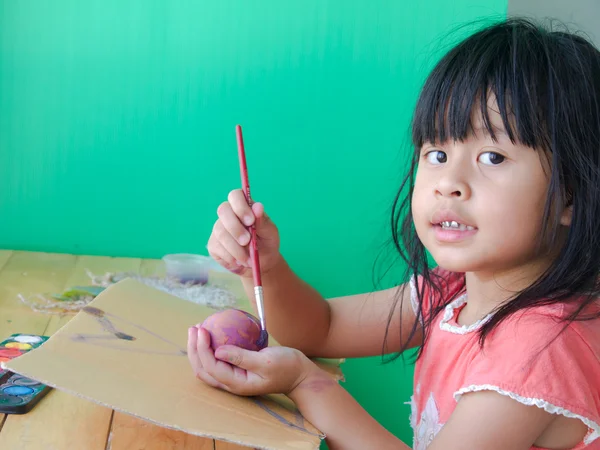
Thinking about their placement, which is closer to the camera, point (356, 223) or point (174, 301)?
point (174, 301)

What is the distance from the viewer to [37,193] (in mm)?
1587

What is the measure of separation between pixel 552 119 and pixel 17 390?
0.65m

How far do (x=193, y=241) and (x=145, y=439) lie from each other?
3.14ft

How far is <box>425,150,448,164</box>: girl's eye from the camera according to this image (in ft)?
2.72

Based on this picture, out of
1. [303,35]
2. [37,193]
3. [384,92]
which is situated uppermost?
[303,35]

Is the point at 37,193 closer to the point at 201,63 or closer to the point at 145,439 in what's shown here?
the point at 201,63

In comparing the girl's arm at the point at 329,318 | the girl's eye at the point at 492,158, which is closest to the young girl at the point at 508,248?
the girl's eye at the point at 492,158

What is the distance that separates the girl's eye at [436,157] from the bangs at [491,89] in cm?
1

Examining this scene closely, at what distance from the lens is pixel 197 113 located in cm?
159

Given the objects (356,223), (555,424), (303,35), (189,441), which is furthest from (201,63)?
(555,424)

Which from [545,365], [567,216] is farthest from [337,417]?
[567,216]

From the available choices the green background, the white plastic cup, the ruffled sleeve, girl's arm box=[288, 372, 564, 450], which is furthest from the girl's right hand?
the green background

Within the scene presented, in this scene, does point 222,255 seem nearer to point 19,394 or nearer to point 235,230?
point 235,230

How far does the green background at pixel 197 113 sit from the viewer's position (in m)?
1.53
